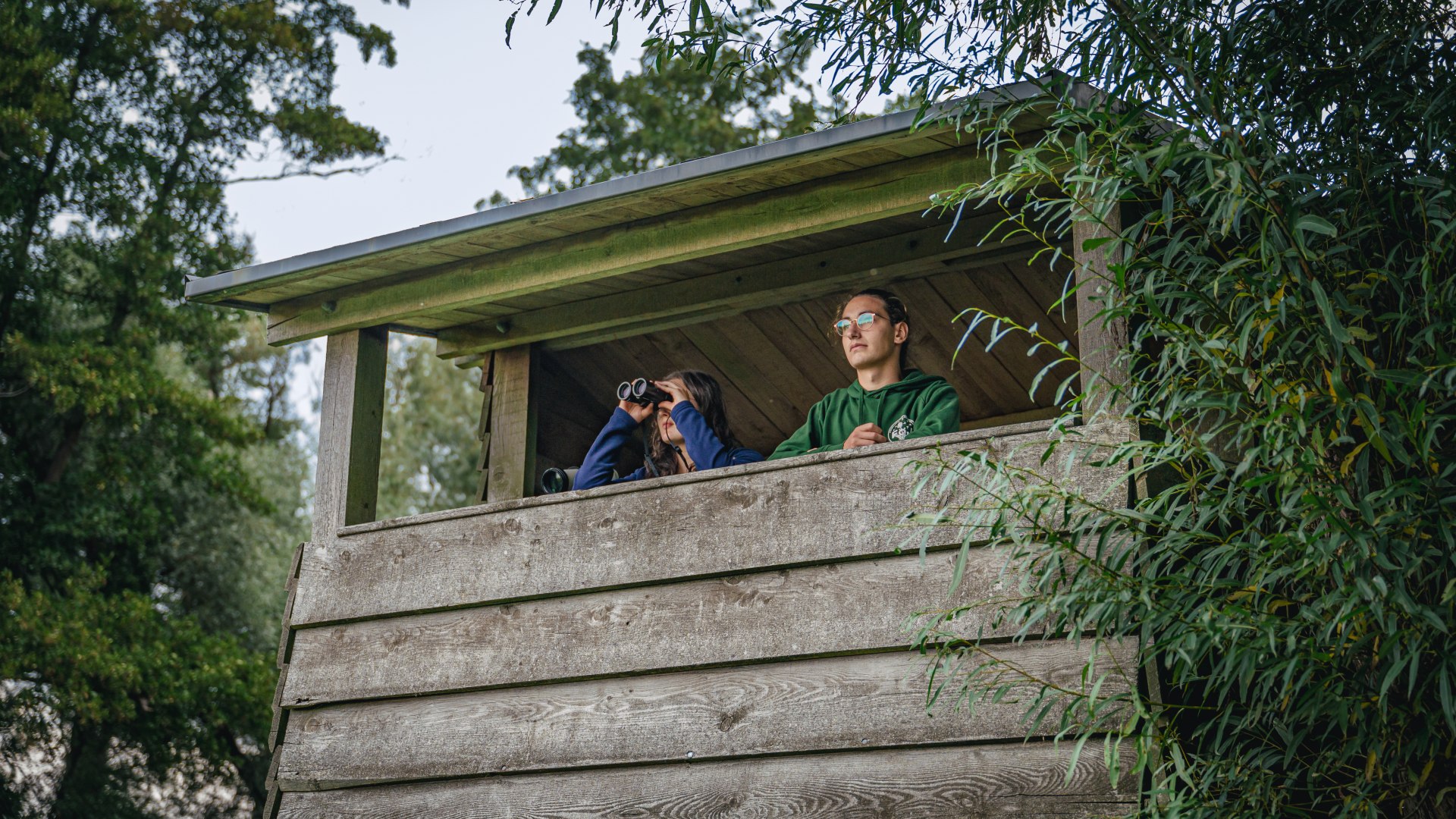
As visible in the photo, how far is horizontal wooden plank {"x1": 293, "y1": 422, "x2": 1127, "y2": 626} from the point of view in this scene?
381 cm

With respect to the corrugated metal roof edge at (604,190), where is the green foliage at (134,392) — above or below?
above

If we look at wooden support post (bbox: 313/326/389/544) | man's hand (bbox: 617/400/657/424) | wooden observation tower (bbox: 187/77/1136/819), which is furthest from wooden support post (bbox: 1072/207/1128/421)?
wooden support post (bbox: 313/326/389/544)

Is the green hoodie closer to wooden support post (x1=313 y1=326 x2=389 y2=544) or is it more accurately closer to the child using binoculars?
the child using binoculars

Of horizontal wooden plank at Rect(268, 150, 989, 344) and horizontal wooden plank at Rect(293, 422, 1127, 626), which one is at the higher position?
horizontal wooden plank at Rect(268, 150, 989, 344)

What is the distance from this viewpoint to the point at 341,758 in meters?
4.49

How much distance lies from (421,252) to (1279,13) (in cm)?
266

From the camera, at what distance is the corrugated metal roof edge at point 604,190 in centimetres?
375

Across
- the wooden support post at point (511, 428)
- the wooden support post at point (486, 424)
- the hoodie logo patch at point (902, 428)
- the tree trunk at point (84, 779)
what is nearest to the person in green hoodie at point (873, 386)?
the hoodie logo patch at point (902, 428)

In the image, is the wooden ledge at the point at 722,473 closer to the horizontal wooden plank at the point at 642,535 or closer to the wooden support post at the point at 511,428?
the horizontal wooden plank at the point at 642,535

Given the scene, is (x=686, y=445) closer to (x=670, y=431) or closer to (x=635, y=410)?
(x=635, y=410)

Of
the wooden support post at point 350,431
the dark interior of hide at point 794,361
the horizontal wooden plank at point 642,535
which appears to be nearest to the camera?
the horizontal wooden plank at point 642,535

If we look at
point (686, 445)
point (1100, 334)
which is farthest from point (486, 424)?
point (1100, 334)

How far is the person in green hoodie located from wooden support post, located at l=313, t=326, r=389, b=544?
1.45m

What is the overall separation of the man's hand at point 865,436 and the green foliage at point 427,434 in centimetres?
1528
